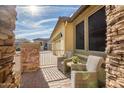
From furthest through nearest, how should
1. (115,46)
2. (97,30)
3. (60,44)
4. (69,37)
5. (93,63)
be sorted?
(60,44), (69,37), (97,30), (93,63), (115,46)

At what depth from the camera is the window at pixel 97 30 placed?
3.23 m

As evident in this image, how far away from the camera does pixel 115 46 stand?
5.93ft

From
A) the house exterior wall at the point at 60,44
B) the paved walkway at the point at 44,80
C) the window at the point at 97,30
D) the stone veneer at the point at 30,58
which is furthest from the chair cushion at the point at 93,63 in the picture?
the house exterior wall at the point at 60,44

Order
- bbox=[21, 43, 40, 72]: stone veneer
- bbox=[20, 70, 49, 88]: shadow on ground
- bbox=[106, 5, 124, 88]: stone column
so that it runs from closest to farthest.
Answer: bbox=[106, 5, 124, 88]: stone column → bbox=[20, 70, 49, 88]: shadow on ground → bbox=[21, 43, 40, 72]: stone veneer

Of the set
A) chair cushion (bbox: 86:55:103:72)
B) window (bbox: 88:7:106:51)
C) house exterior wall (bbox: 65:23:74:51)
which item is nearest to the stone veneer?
house exterior wall (bbox: 65:23:74:51)

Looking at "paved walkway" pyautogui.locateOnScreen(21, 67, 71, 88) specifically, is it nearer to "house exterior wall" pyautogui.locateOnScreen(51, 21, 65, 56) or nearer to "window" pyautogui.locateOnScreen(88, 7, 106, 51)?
"window" pyautogui.locateOnScreen(88, 7, 106, 51)

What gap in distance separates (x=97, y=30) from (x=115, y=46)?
1807mm

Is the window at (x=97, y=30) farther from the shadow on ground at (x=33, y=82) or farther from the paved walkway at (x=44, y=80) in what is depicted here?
the shadow on ground at (x=33, y=82)

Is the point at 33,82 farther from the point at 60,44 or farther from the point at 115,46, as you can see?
the point at 60,44

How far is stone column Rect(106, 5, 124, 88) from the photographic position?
5.53 feet

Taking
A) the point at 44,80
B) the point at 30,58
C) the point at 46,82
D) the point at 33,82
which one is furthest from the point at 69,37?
the point at 33,82

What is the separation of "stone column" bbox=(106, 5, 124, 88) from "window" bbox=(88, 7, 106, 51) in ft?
4.11

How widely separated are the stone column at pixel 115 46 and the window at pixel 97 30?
125 centimetres
